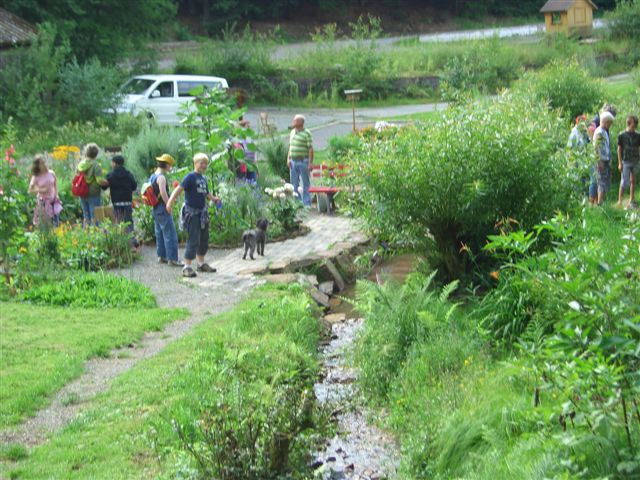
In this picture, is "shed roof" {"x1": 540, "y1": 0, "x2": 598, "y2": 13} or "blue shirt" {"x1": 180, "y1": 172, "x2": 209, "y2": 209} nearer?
"blue shirt" {"x1": 180, "y1": 172, "x2": 209, "y2": 209}

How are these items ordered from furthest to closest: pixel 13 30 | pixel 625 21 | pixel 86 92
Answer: pixel 625 21 → pixel 13 30 → pixel 86 92

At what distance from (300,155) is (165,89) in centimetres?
1572

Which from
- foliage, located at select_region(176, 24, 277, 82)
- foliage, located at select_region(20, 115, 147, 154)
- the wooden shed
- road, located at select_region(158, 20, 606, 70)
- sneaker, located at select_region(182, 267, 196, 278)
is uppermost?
the wooden shed

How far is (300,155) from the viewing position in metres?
21.1

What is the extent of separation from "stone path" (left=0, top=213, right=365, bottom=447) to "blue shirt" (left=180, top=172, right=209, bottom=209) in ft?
3.52

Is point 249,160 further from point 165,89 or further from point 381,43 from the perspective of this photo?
point 381,43

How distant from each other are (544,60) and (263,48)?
11029 mm

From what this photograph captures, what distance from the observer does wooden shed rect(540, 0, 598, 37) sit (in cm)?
4838

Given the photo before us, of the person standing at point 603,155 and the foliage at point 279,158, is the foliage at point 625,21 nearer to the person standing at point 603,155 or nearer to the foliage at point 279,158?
the foliage at point 279,158

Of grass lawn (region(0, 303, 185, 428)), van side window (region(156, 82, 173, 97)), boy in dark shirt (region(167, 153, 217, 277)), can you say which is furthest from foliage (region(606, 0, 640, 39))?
grass lawn (region(0, 303, 185, 428))

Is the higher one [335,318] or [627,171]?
[627,171]

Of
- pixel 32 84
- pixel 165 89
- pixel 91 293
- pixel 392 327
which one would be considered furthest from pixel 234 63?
pixel 392 327

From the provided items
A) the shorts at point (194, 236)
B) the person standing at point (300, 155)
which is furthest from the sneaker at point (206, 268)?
the person standing at point (300, 155)

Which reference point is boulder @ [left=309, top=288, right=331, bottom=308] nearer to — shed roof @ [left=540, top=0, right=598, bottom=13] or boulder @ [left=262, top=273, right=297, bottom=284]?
boulder @ [left=262, top=273, right=297, bottom=284]
